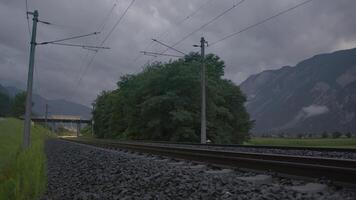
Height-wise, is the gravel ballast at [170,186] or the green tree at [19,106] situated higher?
the green tree at [19,106]

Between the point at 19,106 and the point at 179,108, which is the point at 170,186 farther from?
the point at 19,106

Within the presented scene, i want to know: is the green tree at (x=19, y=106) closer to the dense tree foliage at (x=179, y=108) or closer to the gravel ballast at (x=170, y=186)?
the dense tree foliage at (x=179, y=108)

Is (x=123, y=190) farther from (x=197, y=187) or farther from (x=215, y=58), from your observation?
(x=215, y=58)

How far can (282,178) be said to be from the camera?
909cm

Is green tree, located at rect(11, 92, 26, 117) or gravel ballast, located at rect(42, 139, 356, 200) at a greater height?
green tree, located at rect(11, 92, 26, 117)

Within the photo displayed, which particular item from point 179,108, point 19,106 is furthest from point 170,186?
point 19,106

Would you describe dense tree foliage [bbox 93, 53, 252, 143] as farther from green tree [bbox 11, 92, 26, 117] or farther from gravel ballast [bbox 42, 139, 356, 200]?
green tree [bbox 11, 92, 26, 117]

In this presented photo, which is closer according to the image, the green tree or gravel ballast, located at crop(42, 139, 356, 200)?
gravel ballast, located at crop(42, 139, 356, 200)

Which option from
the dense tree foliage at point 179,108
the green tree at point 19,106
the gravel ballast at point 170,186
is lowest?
the gravel ballast at point 170,186

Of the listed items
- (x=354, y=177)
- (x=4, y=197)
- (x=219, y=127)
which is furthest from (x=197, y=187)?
(x=219, y=127)

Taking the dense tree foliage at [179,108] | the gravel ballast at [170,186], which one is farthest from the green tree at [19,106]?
the gravel ballast at [170,186]

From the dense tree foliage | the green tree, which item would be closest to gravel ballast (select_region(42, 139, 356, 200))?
the dense tree foliage

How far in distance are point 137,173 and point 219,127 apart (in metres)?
41.3

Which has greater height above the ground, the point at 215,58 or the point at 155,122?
the point at 215,58
